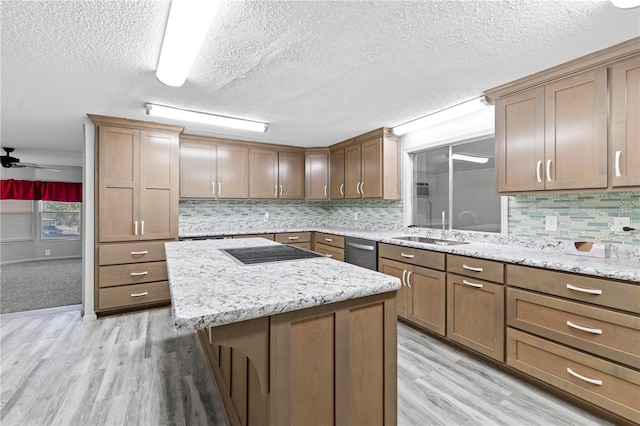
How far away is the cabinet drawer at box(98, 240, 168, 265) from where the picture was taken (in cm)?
333

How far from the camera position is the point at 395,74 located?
2.25m

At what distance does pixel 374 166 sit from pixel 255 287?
122 inches

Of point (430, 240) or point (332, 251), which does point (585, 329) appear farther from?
point (332, 251)

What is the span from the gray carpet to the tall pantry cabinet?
115cm

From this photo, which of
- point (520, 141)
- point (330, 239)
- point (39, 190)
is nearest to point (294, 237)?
point (330, 239)

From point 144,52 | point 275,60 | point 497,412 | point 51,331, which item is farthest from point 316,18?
point 51,331

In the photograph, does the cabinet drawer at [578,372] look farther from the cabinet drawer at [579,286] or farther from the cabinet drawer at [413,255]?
the cabinet drawer at [413,255]

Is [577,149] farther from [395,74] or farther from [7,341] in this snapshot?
[7,341]

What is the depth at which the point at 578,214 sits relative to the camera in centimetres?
230

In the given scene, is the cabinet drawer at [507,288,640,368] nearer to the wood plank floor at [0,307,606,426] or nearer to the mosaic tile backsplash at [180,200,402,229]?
the wood plank floor at [0,307,606,426]

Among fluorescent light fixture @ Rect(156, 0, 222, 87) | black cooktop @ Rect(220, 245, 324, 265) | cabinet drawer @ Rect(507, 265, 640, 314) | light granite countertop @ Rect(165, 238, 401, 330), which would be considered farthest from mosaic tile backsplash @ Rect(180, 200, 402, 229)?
light granite countertop @ Rect(165, 238, 401, 330)

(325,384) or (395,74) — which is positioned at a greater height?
(395,74)

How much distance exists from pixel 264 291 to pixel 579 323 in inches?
76.0

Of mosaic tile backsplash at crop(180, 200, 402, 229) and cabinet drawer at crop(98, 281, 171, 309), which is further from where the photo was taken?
mosaic tile backsplash at crop(180, 200, 402, 229)
